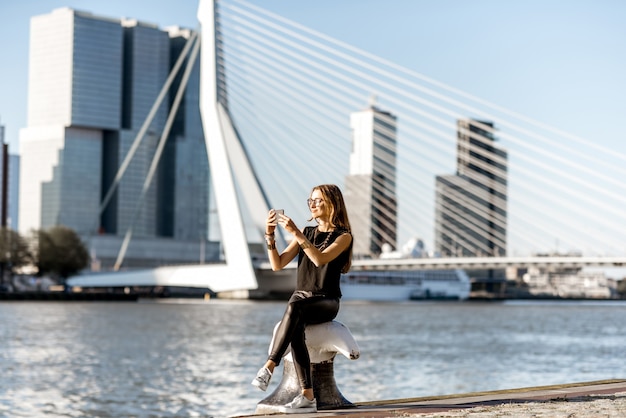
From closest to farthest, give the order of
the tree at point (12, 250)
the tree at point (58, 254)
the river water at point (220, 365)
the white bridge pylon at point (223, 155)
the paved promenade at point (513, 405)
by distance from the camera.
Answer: the paved promenade at point (513, 405)
the river water at point (220, 365)
the white bridge pylon at point (223, 155)
the tree at point (12, 250)
the tree at point (58, 254)

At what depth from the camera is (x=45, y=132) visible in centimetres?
12825

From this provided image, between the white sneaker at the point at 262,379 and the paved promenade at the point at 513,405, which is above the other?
the white sneaker at the point at 262,379

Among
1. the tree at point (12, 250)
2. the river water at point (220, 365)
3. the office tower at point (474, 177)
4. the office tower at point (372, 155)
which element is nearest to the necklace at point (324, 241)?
the river water at point (220, 365)

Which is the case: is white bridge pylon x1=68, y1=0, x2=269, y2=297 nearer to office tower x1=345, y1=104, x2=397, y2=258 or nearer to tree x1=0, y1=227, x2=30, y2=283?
office tower x1=345, y1=104, x2=397, y2=258

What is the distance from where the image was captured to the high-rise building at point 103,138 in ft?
414

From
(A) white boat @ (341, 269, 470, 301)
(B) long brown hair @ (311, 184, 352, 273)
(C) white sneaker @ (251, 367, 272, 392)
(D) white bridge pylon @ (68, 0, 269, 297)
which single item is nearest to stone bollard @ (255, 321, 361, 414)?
(C) white sneaker @ (251, 367, 272, 392)

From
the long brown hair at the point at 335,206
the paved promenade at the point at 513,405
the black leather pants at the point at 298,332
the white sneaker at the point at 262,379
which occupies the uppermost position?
the long brown hair at the point at 335,206

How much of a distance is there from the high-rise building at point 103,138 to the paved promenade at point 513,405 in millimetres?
116719

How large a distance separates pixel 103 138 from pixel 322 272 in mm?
124323

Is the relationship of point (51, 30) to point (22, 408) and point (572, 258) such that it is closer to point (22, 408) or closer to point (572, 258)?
point (572, 258)

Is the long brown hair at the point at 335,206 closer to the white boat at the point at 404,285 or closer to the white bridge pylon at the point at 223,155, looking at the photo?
the white bridge pylon at the point at 223,155

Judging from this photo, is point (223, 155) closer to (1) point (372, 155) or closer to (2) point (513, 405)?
(1) point (372, 155)

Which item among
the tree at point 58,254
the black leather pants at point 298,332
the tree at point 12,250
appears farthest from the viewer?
the tree at point 58,254

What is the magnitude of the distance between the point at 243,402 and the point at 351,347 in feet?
28.3
